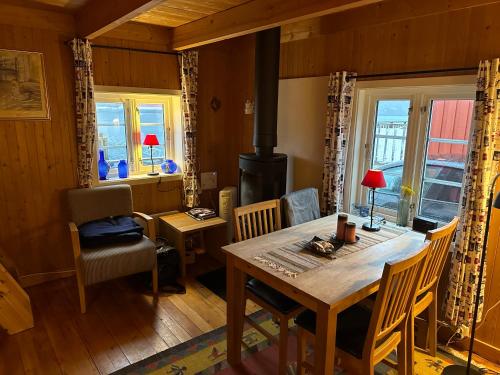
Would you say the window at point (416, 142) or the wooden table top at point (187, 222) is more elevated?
the window at point (416, 142)

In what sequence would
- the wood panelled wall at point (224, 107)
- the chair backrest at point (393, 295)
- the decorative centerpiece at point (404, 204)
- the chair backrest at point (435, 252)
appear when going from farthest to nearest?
the wood panelled wall at point (224, 107)
the decorative centerpiece at point (404, 204)
the chair backrest at point (435, 252)
the chair backrest at point (393, 295)

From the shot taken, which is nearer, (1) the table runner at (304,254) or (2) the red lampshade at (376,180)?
(1) the table runner at (304,254)

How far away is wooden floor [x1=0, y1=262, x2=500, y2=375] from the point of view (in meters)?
2.27

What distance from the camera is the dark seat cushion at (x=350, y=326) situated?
5.67 feet

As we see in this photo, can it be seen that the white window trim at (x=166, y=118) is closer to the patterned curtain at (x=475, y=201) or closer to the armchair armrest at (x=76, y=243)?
the armchair armrest at (x=76, y=243)

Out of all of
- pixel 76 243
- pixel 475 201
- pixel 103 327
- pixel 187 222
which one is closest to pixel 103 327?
pixel 103 327

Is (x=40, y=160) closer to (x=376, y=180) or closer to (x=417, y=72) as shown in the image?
(x=376, y=180)

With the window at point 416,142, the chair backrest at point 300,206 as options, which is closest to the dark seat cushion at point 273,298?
the chair backrest at point 300,206

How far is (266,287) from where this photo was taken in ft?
7.15

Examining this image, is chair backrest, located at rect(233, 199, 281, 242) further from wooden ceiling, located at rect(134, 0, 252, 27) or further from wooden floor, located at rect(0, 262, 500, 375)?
wooden ceiling, located at rect(134, 0, 252, 27)

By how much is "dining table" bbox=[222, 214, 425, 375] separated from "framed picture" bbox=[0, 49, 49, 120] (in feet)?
7.02

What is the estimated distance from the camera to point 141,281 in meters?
3.29

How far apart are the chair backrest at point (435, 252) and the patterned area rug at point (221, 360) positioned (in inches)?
22.8

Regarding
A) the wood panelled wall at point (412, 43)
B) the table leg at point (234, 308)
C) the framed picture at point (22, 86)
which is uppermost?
the wood panelled wall at point (412, 43)
